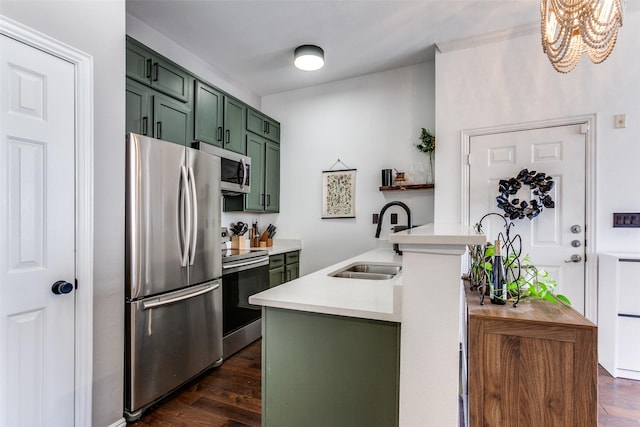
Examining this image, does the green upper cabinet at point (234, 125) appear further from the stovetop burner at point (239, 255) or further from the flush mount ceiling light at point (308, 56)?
the stovetop burner at point (239, 255)

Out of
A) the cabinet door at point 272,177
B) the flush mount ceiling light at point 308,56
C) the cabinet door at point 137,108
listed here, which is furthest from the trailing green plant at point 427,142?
the cabinet door at point 137,108

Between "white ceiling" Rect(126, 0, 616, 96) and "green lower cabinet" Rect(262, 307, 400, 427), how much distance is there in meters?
2.37

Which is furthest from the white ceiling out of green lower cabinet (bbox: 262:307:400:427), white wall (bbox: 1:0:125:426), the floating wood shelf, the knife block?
green lower cabinet (bbox: 262:307:400:427)

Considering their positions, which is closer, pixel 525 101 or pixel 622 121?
pixel 622 121

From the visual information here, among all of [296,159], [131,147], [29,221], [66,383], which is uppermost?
[296,159]

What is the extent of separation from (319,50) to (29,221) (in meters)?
2.61

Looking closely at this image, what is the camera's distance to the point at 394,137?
3.50 m

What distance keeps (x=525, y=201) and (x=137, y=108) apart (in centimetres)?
321

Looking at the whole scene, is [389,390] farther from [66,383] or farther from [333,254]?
[333,254]

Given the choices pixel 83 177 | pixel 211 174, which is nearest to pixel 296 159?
pixel 211 174

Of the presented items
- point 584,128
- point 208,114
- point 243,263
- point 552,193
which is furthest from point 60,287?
point 584,128

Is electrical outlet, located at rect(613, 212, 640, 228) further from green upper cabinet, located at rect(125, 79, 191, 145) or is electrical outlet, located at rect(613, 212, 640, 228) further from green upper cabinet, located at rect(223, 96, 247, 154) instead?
green upper cabinet, located at rect(125, 79, 191, 145)

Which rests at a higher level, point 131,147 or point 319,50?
point 319,50

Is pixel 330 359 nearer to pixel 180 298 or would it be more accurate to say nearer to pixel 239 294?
pixel 180 298
